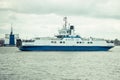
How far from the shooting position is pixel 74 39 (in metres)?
108

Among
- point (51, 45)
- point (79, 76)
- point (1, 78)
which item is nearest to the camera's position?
point (1, 78)

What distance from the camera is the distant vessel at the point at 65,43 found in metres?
105

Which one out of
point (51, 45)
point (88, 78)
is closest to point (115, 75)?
point (88, 78)

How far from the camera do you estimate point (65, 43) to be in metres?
107

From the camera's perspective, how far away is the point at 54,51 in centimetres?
10756

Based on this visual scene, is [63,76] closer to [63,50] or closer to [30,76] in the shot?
[30,76]

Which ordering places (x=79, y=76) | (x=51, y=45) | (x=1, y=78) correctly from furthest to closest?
(x=51, y=45) → (x=79, y=76) → (x=1, y=78)

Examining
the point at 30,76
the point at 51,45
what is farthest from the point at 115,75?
the point at 51,45

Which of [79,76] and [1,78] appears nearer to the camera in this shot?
[1,78]

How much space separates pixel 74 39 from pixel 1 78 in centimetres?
7134

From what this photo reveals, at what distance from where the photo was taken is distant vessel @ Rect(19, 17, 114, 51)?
345 ft

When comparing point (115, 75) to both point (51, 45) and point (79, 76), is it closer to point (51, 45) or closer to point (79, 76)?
point (79, 76)

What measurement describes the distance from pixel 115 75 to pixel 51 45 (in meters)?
65.1

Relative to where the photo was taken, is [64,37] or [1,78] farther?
[64,37]
